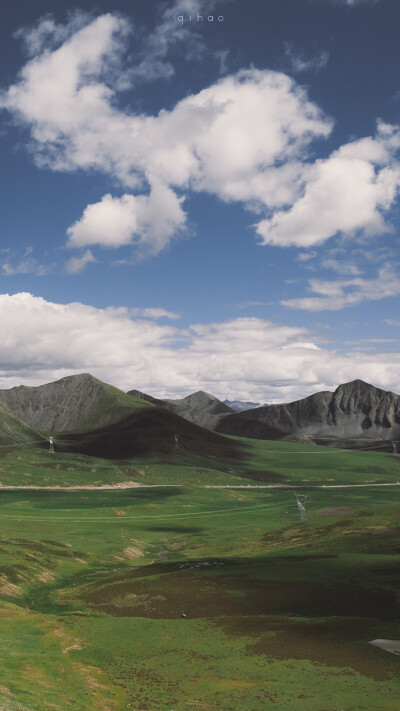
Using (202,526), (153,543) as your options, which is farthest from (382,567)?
(202,526)

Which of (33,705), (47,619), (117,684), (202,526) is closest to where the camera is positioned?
(33,705)

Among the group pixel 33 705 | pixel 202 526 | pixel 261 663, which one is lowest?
pixel 202 526

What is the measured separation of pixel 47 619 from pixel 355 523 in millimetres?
88935

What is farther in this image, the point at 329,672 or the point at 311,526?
the point at 311,526

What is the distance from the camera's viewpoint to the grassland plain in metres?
40.5

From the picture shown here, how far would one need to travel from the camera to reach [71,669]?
148 feet

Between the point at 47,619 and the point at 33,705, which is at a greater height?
the point at 33,705

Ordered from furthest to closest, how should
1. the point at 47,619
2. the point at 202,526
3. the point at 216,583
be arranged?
the point at 202,526 < the point at 216,583 < the point at 47,619

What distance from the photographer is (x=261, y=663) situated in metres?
47.7

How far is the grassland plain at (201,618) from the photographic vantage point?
40.5 m

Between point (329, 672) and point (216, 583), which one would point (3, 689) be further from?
point (216, 583)

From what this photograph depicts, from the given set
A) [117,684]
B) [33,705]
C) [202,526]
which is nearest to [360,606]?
[117,684]

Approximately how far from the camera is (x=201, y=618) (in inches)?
2520

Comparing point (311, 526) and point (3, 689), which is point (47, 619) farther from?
point (311, 526)
